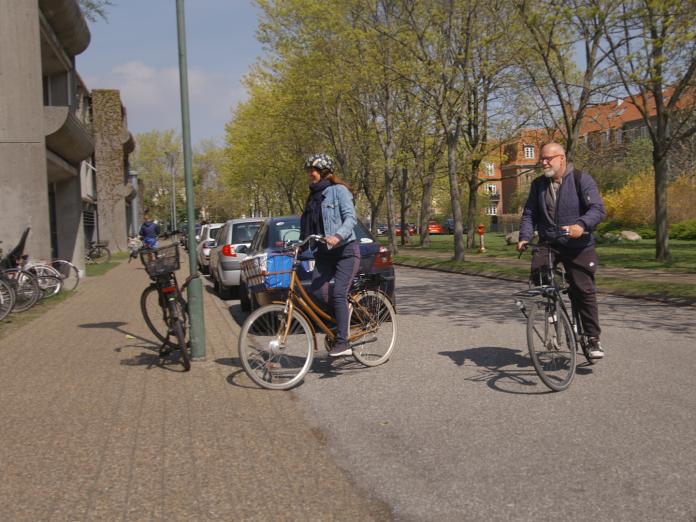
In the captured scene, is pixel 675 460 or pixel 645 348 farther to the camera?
pixel 645 348

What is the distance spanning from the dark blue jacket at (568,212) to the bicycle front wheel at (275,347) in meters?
2.01

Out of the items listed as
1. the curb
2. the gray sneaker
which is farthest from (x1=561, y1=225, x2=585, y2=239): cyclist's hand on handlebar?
the curb

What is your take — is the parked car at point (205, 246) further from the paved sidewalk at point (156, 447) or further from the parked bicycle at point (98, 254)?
the paved sidewalk at point (156, 447)

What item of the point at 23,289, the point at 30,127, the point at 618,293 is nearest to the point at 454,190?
the point at 618,293

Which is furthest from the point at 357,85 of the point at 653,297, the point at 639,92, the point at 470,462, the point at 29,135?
Result: the point at 470,462

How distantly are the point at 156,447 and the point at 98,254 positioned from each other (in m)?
29.4

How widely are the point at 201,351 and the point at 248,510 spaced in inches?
162

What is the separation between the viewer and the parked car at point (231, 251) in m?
14.4

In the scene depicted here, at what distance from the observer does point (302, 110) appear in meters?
34.8

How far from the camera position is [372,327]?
22.4 ft

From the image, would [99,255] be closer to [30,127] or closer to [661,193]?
[30,127]

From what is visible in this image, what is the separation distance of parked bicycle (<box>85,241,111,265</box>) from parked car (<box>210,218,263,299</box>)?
17.2 metres

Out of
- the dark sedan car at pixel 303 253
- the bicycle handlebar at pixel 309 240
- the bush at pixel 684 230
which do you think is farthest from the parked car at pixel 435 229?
the bicycle handlebar at pixel 309 240

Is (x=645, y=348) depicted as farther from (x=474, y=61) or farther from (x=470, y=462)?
(x=474, y=61)
